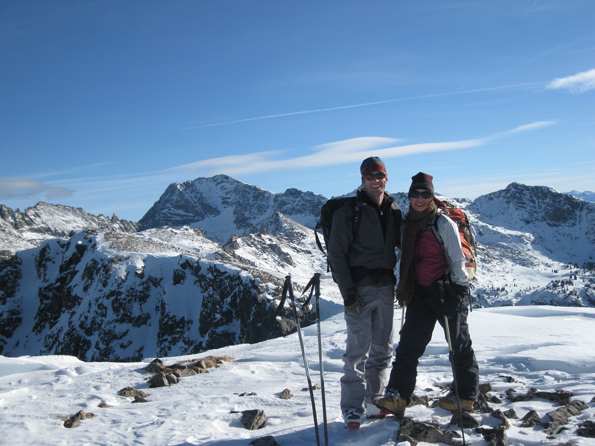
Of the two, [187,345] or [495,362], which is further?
[187,345]

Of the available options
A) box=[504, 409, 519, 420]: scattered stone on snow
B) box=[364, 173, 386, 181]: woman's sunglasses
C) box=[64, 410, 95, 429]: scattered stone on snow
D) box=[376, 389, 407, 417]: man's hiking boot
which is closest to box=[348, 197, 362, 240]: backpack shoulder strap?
box=[364, 173, 386, 181]: woman's sunglasses

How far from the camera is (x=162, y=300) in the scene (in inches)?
2616

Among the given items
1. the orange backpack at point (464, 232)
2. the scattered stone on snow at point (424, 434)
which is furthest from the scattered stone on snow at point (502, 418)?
the orange backpack at point (464, 232)

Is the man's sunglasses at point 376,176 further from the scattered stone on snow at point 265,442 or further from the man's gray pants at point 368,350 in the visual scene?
the scattered stone on snow at point 265,442

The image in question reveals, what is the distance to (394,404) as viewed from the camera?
5316 mm

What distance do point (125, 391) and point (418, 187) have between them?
21.8 ft

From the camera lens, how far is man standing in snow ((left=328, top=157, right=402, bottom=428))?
539 cm

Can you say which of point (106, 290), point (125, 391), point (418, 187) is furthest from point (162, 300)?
point (418, 187)

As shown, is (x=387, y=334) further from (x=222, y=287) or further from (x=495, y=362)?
(x=222, y=287)

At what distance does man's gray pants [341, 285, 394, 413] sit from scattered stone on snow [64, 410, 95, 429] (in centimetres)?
388

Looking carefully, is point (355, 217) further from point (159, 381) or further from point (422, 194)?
point (159, 381)

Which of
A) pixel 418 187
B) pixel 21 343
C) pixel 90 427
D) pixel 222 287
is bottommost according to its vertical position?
pixel 21 343

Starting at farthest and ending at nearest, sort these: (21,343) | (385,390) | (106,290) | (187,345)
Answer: (21,343) → (106,290) → (187,345) → (385,390)

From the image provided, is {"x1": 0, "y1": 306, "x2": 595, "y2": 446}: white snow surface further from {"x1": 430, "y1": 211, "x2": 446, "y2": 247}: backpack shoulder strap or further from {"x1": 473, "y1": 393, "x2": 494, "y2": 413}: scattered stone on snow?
{"x1": 430, "y1": 211, "x2": 446, "y2": 247}: backpack shoulder strap
